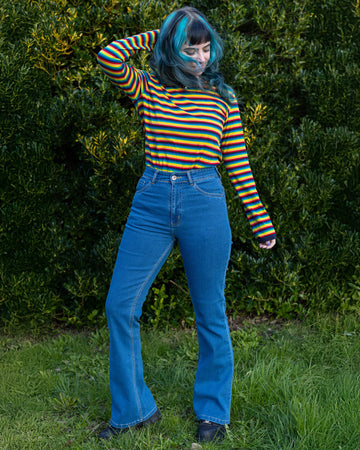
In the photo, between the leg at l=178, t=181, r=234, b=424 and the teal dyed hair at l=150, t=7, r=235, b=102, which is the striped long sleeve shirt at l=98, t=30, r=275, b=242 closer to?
the teal dyed hair at l=150, t=7, r=235, b=102

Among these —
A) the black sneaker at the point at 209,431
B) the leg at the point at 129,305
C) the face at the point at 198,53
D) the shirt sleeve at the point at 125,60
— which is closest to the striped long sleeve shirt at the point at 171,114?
the shirt sleeve at the point at 125,60

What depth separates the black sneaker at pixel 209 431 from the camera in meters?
2.99

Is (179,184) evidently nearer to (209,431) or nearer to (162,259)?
(162,259)

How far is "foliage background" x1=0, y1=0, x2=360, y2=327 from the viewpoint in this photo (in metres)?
4.27

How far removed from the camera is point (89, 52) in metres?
4.54

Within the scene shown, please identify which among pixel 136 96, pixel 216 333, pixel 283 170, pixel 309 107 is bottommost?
pixel 216 333

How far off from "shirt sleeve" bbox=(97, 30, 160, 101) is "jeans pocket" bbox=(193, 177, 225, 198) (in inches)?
21.6

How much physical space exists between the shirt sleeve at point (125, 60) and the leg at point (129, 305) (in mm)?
728

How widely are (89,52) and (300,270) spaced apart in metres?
2.56

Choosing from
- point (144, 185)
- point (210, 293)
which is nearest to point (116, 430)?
point (210, 293)

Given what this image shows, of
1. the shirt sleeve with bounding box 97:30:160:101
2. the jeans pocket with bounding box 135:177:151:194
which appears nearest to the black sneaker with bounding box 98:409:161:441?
the jeans pocket with bounding box 135:177:151:194

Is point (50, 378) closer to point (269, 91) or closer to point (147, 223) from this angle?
point (147, 223)

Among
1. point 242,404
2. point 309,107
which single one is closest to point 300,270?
point 309,107

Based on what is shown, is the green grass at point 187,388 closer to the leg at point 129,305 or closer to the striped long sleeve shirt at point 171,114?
the leg at point 129,305
